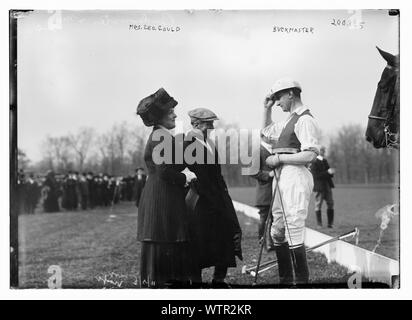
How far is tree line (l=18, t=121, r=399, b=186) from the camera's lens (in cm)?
662

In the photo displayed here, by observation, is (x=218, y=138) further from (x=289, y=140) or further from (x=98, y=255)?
(x=98, y=255)

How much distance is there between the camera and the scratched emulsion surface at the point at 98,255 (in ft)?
21.8

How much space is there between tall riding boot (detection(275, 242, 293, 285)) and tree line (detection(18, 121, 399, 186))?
24.6 inches

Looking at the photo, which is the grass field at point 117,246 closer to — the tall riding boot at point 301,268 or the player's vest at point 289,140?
the tall riding boot at point 301,268

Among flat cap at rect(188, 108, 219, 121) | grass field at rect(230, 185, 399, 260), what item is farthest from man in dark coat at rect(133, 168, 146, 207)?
grass field at rect(230, 185, 399, 260)

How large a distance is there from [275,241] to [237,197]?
1.70 ft

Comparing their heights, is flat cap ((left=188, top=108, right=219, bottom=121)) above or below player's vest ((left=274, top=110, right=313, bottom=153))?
above

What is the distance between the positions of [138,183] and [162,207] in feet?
1.03

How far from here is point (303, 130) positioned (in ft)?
21.5

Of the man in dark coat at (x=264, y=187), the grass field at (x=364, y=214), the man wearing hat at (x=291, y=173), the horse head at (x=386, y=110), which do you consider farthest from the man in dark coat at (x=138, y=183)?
the horse head at (x=386, y=110)

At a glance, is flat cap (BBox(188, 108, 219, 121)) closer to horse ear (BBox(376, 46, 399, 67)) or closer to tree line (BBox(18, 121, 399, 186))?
tree line (BBox(18, 121, 399, 186))

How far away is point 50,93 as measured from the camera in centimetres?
666

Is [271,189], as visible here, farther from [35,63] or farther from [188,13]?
[35,63]

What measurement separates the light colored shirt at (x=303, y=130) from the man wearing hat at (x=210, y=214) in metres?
0.51
